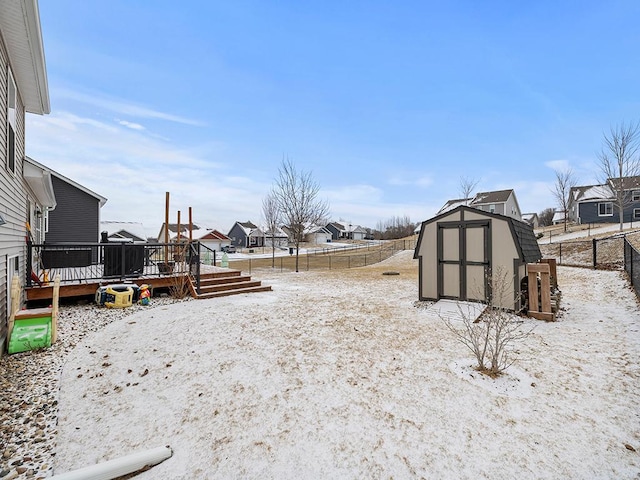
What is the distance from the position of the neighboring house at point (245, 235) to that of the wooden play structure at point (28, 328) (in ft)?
158

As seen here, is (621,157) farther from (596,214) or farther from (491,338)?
(491,338)

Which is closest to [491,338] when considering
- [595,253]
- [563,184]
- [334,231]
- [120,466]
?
[120,466]

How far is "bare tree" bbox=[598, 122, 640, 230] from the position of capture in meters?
21.4

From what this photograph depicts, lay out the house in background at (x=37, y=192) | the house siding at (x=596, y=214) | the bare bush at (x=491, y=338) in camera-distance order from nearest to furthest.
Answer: the bare bush at (x=491, y=338) → the house in background at (x=37, y=192) → the house siding at (x=596, y=214)

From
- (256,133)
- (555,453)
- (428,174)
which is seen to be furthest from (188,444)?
(428,174)

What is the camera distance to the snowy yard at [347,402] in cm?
273

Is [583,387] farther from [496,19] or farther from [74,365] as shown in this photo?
[496,19]

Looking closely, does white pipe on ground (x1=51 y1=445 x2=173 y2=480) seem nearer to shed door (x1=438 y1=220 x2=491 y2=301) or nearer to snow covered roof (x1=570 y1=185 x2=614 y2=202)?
shed door (x1=438 y1=220 x2=491 y2=301)

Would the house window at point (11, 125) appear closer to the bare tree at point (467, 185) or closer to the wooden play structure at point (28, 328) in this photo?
the wooden play structure at point (28, 328)

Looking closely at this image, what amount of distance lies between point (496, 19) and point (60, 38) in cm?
1435

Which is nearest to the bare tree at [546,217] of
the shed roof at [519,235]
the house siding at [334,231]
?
the house siding at [334,231]

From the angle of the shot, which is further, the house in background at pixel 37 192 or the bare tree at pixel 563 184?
the bare tree at pixel 563 184

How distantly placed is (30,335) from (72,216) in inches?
543

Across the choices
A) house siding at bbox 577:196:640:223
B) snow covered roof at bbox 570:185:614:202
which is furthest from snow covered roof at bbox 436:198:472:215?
house siding at bbox 577:196:640:223
